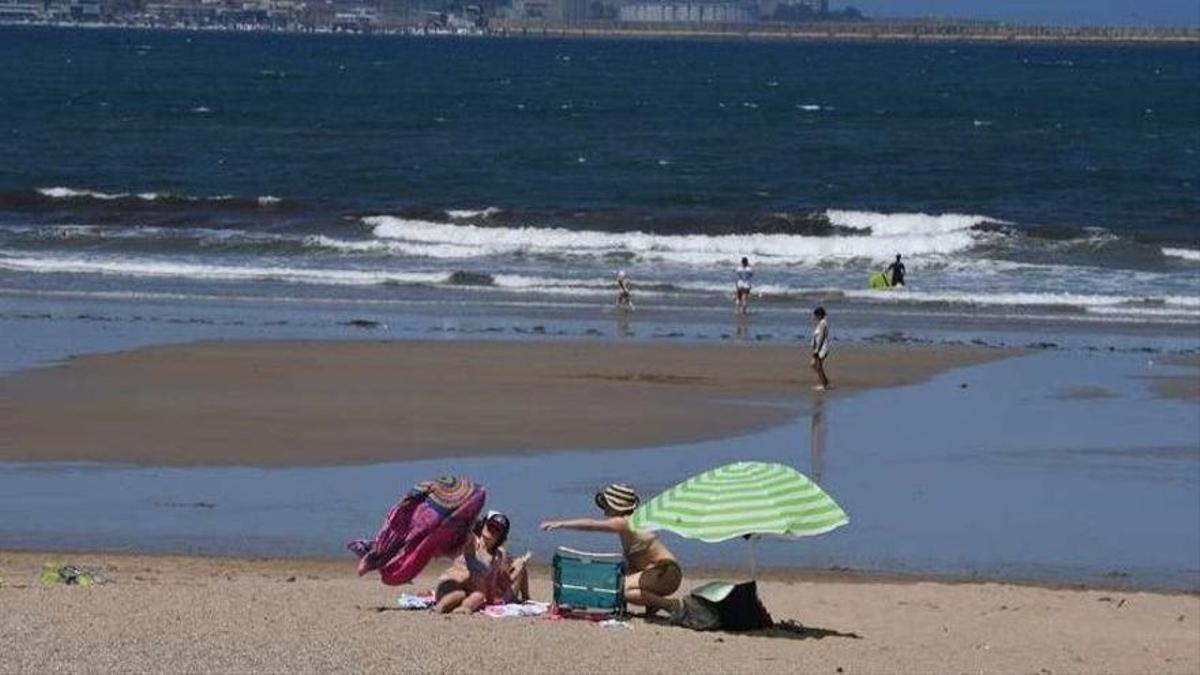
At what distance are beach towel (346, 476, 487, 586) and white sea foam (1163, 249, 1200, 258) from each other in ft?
105

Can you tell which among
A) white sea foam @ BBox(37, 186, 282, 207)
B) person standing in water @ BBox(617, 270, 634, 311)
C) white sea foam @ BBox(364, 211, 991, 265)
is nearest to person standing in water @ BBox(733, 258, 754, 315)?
person standing in water @ BBox(617, 270, 634, 311)

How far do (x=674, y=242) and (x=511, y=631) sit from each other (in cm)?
3342

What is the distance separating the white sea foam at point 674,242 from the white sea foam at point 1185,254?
3.79m

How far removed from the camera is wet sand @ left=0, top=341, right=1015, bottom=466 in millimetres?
21844

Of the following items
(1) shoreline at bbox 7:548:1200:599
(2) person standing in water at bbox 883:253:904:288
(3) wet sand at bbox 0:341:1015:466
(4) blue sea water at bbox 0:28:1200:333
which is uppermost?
(1) shoreline at bbox 7:548:1200:599

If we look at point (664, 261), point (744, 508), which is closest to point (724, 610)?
point (744, 508)

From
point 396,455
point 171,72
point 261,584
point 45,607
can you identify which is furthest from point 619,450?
point 171,72

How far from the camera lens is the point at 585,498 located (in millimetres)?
19344

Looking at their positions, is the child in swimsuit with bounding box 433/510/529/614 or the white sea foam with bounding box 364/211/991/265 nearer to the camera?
the child in swimsuit with bounding box 433/510/529/614

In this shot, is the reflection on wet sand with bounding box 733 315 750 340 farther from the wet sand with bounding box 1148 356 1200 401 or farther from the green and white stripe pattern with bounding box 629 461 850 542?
the green and white stripe pattern with bounding box 629 461 850 542

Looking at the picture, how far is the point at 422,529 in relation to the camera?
1468 cm

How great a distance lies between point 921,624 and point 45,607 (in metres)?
5.43

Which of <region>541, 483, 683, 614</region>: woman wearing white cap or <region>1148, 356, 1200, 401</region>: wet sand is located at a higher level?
<region>541, 483, 683, 614</region>: woman wearing white cap

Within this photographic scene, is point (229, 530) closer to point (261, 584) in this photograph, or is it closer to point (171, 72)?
point (261, 584)
